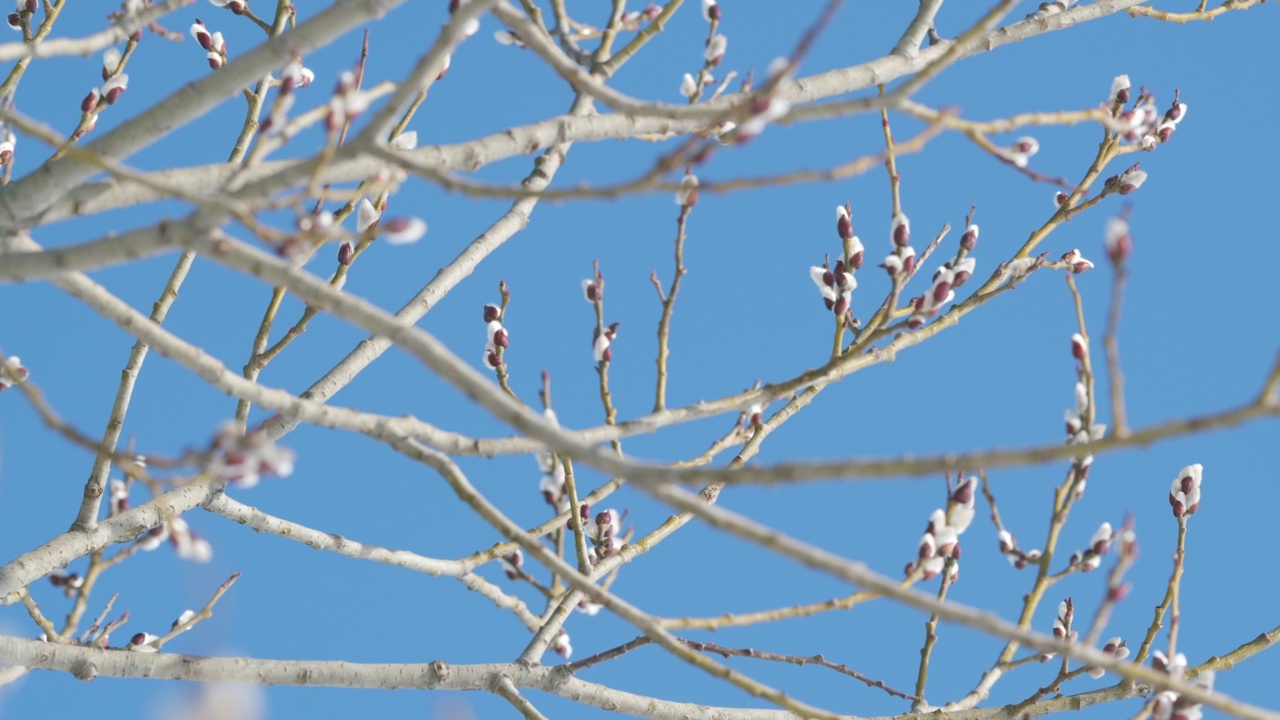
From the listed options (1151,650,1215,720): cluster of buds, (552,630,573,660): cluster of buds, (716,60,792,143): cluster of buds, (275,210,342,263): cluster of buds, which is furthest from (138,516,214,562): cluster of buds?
(1151,650,1215,720): cluster of buds

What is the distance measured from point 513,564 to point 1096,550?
1.70 m

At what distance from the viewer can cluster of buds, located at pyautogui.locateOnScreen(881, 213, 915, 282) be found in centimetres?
284

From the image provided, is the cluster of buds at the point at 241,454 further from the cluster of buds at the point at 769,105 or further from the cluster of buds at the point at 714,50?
the cluster of buds at the point at 714,50

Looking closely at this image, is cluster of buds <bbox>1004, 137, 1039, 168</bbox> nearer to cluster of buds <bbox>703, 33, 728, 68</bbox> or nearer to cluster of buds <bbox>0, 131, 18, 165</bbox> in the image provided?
cluster of buds <bbox>703, 33, 728, 68</bbox>

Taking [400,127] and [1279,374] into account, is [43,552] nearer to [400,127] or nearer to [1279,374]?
[400,127]

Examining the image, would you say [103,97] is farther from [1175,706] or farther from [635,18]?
[1175,706]

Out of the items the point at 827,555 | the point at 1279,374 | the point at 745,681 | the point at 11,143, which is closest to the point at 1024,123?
the point at 1279,374

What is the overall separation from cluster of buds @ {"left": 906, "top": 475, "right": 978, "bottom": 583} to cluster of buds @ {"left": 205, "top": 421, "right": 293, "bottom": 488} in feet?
4.66

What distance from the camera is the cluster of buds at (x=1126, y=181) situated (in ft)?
11.5

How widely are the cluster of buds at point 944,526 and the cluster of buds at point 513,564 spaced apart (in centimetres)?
126

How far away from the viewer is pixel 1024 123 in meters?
2.03

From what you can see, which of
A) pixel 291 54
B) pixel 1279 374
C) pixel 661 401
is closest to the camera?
pixel 1279 374

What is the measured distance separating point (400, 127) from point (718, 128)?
128cm

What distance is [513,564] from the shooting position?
11.5 feet
